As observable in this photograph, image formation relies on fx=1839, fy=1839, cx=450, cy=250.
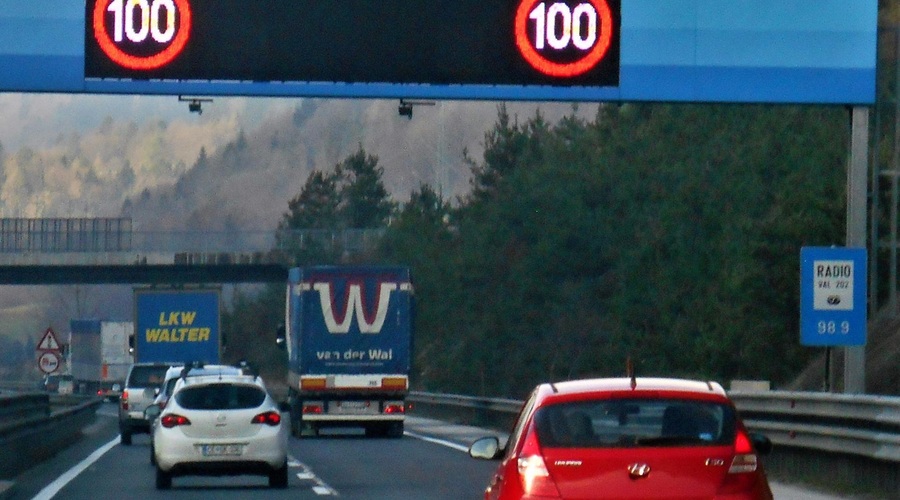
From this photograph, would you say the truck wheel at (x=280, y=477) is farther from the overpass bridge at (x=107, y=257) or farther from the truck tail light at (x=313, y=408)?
the overpass bridge at (x=107, y=257)

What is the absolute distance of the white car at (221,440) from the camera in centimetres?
2156

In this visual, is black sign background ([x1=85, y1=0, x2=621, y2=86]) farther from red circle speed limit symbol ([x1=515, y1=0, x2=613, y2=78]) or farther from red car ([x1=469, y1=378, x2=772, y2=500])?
red car ([x1=469, y1=378, x2=772, y2=500])

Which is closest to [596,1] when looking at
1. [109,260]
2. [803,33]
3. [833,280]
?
[803,33]

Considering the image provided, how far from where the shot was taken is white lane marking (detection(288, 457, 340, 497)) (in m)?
20.5

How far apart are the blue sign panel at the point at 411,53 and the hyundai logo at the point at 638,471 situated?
1515 centimetres

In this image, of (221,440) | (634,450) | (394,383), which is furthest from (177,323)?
(634,450)

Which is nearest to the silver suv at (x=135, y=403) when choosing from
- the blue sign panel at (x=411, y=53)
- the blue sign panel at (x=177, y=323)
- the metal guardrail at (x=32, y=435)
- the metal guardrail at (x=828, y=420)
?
the metal guardrail at (x=32, y=435)

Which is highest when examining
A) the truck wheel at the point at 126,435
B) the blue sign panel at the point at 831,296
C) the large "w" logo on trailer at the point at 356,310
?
the blue sign panel at the point at 831,296

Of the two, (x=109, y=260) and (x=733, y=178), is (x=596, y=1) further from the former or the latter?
(x=109, y=260)

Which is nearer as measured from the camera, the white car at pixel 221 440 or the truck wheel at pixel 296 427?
the white car at pixel 221 440

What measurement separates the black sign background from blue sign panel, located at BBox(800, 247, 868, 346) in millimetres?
5104

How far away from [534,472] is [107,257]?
77.4m

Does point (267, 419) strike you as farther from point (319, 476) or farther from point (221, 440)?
point (319, 476)

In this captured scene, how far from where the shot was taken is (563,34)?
24.8m
